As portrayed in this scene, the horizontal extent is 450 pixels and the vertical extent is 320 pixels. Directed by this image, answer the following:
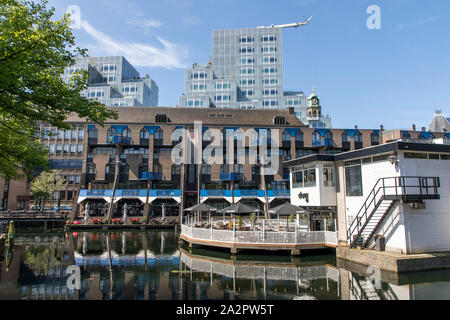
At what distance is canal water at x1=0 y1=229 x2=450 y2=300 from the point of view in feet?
37.8

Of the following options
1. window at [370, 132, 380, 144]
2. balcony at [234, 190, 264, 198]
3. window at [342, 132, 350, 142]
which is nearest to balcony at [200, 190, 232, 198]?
balcony at [234, 190, 264, 198]

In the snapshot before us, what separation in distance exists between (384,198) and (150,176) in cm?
3640

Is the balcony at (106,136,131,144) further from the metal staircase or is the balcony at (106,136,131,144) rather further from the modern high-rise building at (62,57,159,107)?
the modern high-rise building at (62,57,159,107)

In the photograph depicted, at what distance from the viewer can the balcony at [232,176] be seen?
46225 mm

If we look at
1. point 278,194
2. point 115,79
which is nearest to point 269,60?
point 115,79

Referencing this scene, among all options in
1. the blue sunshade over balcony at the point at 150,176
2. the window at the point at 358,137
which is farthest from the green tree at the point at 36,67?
the window at the point at 358,137

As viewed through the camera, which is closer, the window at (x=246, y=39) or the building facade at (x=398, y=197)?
the building facade at (x=398, y=197)

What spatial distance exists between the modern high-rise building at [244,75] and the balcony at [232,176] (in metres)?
42.6

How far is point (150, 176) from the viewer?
46188 mm

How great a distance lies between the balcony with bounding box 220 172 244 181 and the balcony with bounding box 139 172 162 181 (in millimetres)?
10182

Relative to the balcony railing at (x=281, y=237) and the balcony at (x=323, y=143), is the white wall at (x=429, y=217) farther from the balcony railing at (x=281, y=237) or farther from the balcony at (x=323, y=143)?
the balcony at (x=323, y=143)
